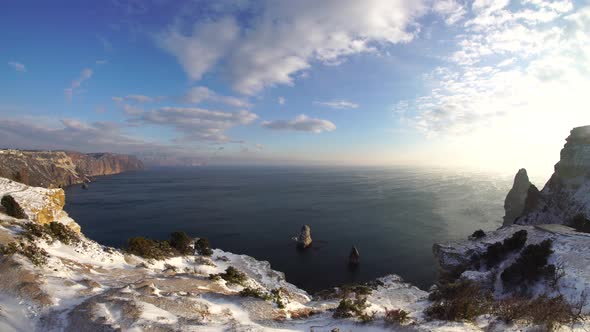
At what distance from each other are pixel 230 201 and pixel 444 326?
394ft

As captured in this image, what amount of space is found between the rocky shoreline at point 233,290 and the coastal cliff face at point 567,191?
27.6 meters

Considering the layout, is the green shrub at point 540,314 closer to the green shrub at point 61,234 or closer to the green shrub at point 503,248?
the green shrub at point 503,248

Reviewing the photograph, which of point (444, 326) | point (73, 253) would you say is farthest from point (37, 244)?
point (444, 326)

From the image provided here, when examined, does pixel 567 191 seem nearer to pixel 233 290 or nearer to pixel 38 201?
pixel 233 290

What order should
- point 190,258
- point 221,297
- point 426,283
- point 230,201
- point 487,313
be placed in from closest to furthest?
point 487,313, point 221,297, point 190,258, point 426,283, point 230,201

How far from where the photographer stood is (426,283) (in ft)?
151

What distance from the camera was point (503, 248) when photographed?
3528 cm

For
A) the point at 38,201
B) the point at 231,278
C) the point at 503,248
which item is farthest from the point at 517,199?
the point at 38,201

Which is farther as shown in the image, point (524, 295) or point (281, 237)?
point (281, 237)

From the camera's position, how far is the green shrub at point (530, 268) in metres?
26.0

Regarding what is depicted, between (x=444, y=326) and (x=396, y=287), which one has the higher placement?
(x=444, y=326)

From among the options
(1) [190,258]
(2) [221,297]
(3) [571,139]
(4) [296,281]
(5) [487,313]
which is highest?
(3) [571,139]

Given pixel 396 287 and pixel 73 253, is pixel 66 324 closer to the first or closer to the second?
pixel 73 253

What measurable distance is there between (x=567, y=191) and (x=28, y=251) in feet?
307
